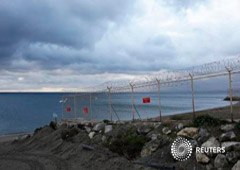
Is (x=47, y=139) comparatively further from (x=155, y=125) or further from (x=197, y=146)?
(x=197, y=146)

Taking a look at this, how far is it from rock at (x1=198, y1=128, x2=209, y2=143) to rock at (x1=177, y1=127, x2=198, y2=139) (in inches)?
9.6

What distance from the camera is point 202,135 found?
10.3m

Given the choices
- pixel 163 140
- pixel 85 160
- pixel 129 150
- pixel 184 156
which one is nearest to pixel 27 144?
pixel 85 160

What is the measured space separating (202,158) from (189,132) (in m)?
1.95

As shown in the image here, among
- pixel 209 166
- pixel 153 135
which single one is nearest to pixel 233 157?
pixel 209 166

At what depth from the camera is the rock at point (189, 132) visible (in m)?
10.8

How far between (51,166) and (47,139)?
6.77 metres

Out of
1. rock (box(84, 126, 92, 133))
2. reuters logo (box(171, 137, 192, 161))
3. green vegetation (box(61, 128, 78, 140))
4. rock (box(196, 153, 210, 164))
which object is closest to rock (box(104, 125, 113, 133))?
rock (box(84, 126, 92, 133))

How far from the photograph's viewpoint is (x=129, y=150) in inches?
481

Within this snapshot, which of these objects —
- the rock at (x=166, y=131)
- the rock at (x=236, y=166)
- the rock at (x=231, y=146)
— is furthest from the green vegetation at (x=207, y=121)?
the rock at (x=236, y=166)

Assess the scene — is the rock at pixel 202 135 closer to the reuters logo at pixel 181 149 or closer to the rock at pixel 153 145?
the reuters logo at pixel 181 149

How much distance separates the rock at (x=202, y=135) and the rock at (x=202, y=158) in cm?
97

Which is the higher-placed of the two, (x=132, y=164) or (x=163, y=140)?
(x=163, y=140)

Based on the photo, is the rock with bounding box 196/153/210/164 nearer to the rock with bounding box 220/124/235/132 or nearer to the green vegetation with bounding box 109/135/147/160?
the rock with bounding box 220/124/235/132
